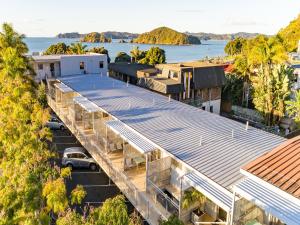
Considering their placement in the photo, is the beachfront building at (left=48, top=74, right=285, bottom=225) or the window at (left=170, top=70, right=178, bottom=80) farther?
the window at (left=170, top=70, right=178, bottom=80)

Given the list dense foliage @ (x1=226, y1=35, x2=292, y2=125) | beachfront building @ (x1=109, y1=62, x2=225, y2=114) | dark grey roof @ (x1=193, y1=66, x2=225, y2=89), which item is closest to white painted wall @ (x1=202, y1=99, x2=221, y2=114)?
beachfront building @ (x1=109, y1=62, x2=225, y2=114)

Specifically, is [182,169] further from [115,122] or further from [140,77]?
[140,77]

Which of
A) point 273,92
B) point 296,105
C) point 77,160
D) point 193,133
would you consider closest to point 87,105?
point 77,160

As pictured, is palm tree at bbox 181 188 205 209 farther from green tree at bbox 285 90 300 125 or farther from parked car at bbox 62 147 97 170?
green tree at bbox 285 90 300 125

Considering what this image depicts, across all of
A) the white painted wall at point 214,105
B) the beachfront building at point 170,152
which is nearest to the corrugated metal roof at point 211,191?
the beachfront building at point 170,152

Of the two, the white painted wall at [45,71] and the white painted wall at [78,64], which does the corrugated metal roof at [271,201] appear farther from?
the white painted wall at [45,71]

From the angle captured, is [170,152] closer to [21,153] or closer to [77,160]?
[21,153]
